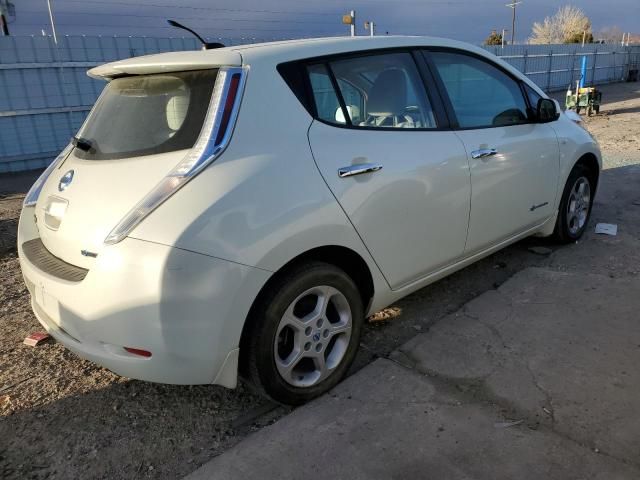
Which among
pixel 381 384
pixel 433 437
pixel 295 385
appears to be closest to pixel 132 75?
pixel 295 385

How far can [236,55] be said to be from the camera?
8.23 feet

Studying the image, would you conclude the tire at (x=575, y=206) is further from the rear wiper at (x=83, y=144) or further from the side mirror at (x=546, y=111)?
the rear wiper at (x=83, y=144)

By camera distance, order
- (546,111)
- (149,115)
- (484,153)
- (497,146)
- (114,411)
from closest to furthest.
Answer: (149,115)
(114,411)
(484,153)
(497,146)
(546,111)

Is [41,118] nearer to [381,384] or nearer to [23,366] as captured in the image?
[23,366]

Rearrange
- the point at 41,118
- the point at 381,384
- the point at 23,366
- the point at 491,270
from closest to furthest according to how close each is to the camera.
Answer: the point at 381,384 < the point at 23,366 < the point at 491,270 < the point at 41,118

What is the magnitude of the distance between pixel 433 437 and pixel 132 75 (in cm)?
234

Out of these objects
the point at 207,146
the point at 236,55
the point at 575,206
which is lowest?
the point at 575,206

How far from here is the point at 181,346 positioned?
86.8 inches

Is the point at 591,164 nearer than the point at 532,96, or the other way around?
the point at 532,96

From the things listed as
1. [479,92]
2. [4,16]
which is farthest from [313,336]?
[4,16]

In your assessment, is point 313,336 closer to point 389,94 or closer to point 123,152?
point 123,152

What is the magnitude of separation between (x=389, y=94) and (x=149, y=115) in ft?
4.54

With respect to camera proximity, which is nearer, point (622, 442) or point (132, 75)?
point (622, 442)

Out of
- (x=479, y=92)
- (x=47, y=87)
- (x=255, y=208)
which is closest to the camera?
(x=255, y=208)
